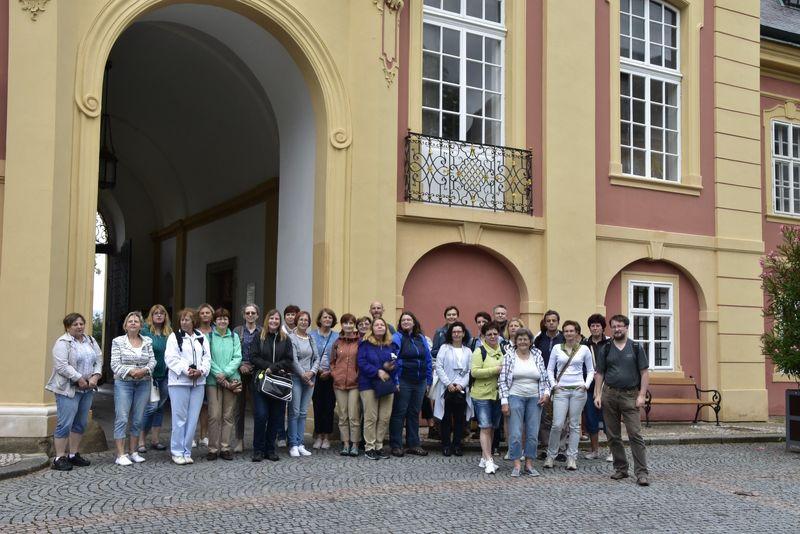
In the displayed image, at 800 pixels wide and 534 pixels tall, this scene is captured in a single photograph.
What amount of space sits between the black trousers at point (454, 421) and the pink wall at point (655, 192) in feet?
17.9

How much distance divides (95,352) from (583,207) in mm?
8087

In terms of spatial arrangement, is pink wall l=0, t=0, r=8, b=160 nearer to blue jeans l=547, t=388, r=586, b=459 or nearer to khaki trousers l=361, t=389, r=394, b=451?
khaki trousers l=361, t=389, r=394, b=451

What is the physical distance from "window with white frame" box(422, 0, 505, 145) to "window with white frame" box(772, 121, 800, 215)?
694 centimetres

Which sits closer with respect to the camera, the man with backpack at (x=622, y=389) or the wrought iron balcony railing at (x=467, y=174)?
the man with backpack at (x=622, y=389)

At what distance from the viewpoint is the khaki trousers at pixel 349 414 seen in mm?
10375

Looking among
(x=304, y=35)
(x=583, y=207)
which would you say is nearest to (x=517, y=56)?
(x=583, y=207)

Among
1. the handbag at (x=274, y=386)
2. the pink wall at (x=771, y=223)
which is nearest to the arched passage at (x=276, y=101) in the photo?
the handbag at (x=274, y=386)

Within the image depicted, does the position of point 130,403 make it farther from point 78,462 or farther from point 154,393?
point 78,462

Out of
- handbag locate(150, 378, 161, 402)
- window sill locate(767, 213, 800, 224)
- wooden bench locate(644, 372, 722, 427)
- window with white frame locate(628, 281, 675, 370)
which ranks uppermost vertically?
window sill locate(767, 213, 800, 224)

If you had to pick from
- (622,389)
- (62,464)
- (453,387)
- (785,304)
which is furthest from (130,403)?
(785,304)

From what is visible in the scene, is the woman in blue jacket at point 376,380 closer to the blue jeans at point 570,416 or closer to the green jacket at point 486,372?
the green jacket at point 486,372

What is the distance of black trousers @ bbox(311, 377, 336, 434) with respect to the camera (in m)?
10.8

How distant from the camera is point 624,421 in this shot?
30.8 ft

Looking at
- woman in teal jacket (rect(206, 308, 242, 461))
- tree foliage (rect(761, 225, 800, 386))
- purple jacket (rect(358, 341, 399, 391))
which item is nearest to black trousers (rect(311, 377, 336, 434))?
purple jacket (rect(358, 341, 399, 391))
